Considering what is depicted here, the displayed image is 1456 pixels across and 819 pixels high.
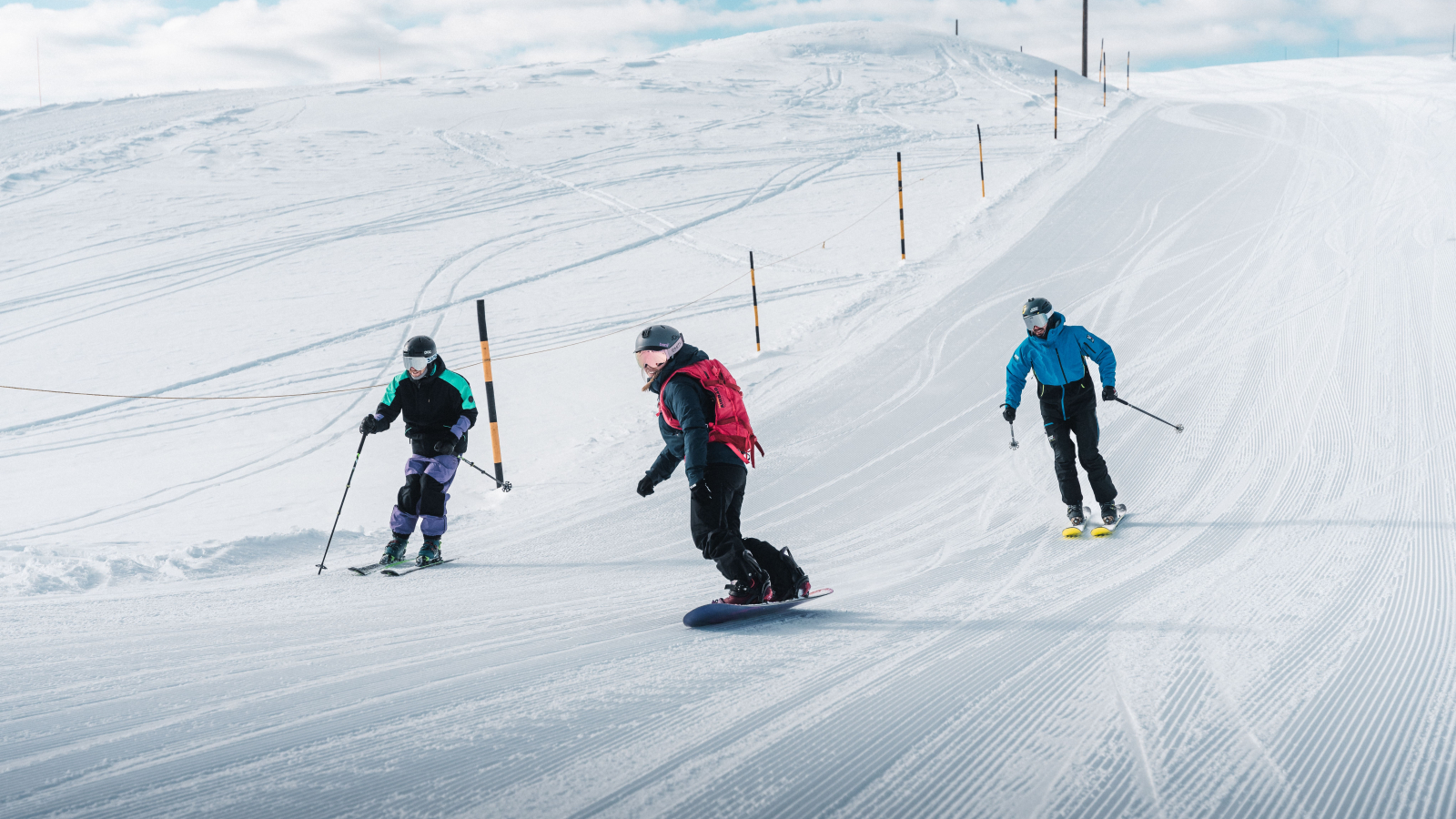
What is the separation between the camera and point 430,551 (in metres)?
6.41

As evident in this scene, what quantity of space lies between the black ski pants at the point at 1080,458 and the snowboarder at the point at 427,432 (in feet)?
13.7

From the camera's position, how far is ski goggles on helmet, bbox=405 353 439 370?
20.8 ft


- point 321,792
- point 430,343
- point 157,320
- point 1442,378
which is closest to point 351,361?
point 157,320

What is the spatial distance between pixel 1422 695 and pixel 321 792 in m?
3.89

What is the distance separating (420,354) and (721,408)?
110 inches

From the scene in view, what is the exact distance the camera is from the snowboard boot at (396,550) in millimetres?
6430

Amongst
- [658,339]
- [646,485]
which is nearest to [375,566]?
[646,485]

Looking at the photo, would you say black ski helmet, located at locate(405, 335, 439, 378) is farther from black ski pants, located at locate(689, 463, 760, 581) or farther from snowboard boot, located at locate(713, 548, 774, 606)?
snowboard boot, located at locate(713, 548, 774, 606)

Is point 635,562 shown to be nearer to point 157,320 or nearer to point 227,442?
point 227,442

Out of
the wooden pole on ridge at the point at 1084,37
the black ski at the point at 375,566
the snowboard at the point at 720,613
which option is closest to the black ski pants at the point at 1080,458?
the snowboard at the point at 720,613

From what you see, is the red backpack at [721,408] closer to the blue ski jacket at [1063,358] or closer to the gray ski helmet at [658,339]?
the gray ski helmet at [658,339]

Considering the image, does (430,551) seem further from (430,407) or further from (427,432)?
(430,407)

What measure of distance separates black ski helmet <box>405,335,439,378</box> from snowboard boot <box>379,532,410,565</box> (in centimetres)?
113

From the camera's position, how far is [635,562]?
6.22 metres
